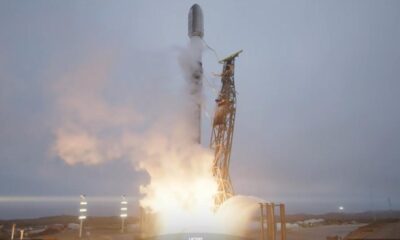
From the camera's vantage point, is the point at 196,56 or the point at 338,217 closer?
the point at 196,56

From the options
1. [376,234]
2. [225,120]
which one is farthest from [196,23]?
[376,234]

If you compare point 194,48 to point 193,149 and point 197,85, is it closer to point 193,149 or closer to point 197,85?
point 197,85

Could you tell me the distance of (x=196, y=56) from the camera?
3797 centimetres

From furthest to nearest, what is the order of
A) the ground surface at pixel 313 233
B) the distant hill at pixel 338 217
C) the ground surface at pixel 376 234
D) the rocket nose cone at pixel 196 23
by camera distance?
the distant hill at pixel 338 217 → the ground surface at pixel 313 233 → the rocket nose cone at pixel 196 23 → the ground surface at pixel 376 234

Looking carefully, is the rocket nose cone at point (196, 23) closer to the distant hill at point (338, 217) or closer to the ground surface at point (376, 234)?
the ground surface at point (376, 234)

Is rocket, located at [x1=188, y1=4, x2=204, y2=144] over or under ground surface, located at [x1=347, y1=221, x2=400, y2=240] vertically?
over

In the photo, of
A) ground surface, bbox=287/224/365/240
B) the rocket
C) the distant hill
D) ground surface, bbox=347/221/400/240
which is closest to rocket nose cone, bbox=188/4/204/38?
the rocket

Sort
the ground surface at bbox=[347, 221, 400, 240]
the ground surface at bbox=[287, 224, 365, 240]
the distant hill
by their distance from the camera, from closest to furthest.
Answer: the ground surface at bbox=[347, 221, 400, 240] → the ground surface at bbox=[287, 224, 365, 240] → the distant hill

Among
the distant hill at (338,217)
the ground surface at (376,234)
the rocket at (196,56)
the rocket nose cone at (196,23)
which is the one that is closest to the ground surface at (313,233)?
the ground surface at (376,234)

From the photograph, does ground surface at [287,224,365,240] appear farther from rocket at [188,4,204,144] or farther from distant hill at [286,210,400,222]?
distant hill at [286,210,400,222]

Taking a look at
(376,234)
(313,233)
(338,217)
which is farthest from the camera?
(338,217)

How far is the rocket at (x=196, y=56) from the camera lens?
124ft

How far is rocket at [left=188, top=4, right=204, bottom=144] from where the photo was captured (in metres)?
37.8

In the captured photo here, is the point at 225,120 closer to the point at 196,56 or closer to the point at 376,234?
the point at 196,56
